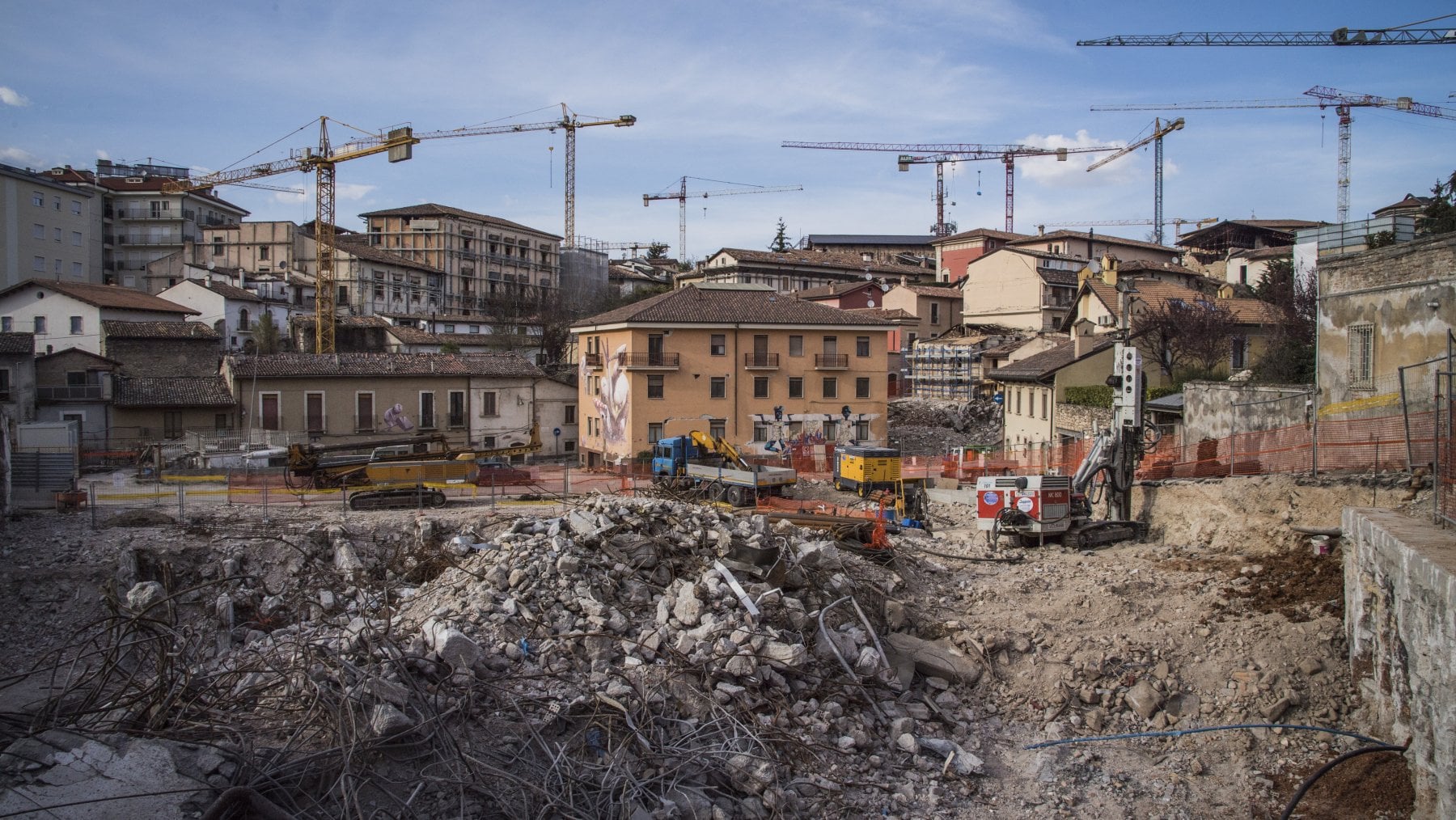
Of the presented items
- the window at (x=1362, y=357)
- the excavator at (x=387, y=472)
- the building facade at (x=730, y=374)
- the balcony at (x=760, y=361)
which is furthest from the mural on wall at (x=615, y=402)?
the window at (x=1362, y=357)

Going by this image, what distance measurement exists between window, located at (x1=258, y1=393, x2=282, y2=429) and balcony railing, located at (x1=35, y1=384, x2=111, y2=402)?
5206 mm

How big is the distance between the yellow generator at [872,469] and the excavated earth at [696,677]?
24.9 ft

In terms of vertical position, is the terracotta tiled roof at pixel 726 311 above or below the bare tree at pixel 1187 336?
above

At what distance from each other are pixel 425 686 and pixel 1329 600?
43.2 feet

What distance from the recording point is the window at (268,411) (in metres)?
37.1

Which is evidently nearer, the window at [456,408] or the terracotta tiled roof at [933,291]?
the window at [456,408]

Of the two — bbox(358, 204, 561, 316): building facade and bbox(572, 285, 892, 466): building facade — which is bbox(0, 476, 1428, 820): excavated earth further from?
bbox(358, 204, 561, 316): building facade

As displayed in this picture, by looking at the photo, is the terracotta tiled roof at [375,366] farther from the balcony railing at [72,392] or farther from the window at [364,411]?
the balcony railing at [72,392]

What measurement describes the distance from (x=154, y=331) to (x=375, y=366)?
34.7ft

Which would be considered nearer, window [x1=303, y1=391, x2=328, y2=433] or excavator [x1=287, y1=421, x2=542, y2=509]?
excavator [x1=287, y1=421, x2=542, y2=509]

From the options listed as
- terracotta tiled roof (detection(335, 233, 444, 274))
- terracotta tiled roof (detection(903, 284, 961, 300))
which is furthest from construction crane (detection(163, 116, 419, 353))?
terracotta tiled roof (detection(903, 284, 961, 300))

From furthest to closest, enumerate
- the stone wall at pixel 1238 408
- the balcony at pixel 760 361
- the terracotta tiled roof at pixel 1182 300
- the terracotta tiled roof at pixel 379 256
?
the terracotta tiled roof at pixel 379 256 < the balcony at pixel 760 361 < the terracotta tiled roof at pixel 1182 300 < the stone wall at pixel 1238 408

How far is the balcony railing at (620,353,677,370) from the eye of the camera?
3866 centimetres

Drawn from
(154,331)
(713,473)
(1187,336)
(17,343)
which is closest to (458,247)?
(154,331)
